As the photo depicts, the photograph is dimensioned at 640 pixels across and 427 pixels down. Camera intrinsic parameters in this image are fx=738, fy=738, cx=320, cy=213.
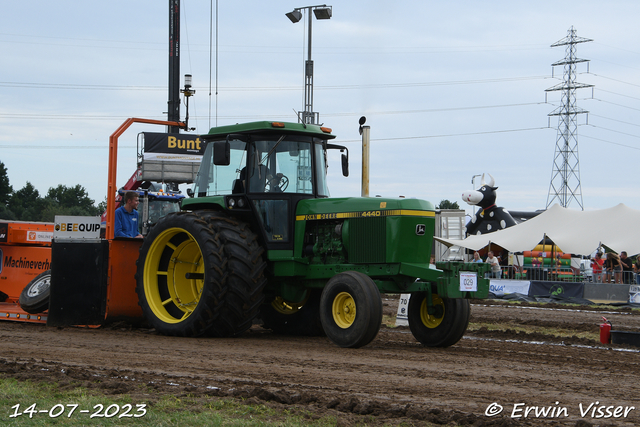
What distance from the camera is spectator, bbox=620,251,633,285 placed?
21.2 m

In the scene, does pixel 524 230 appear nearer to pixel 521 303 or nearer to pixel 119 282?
pixel 521 303

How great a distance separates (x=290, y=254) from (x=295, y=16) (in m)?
13.7

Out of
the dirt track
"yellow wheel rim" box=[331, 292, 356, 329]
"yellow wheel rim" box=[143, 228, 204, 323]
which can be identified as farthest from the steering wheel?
the dirt track

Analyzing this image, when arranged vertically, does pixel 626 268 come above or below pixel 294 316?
above

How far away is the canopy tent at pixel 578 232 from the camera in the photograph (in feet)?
72.0

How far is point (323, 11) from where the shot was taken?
21.1 m

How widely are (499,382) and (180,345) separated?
3.90 meters

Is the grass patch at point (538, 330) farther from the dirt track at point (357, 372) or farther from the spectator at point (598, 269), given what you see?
the spectator at point (598, 269)

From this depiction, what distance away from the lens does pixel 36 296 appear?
1084 centimetres

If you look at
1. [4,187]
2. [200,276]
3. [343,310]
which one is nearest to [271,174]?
[200,276]

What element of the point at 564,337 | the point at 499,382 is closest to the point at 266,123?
the point at 499,382

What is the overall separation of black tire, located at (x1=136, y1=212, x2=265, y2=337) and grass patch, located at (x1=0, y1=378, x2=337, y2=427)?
12.4 ft

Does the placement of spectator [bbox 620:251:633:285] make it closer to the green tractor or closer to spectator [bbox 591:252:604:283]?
A: spectator [bbox 591:252:604:283]

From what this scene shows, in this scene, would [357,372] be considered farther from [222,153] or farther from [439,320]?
[222,153]
